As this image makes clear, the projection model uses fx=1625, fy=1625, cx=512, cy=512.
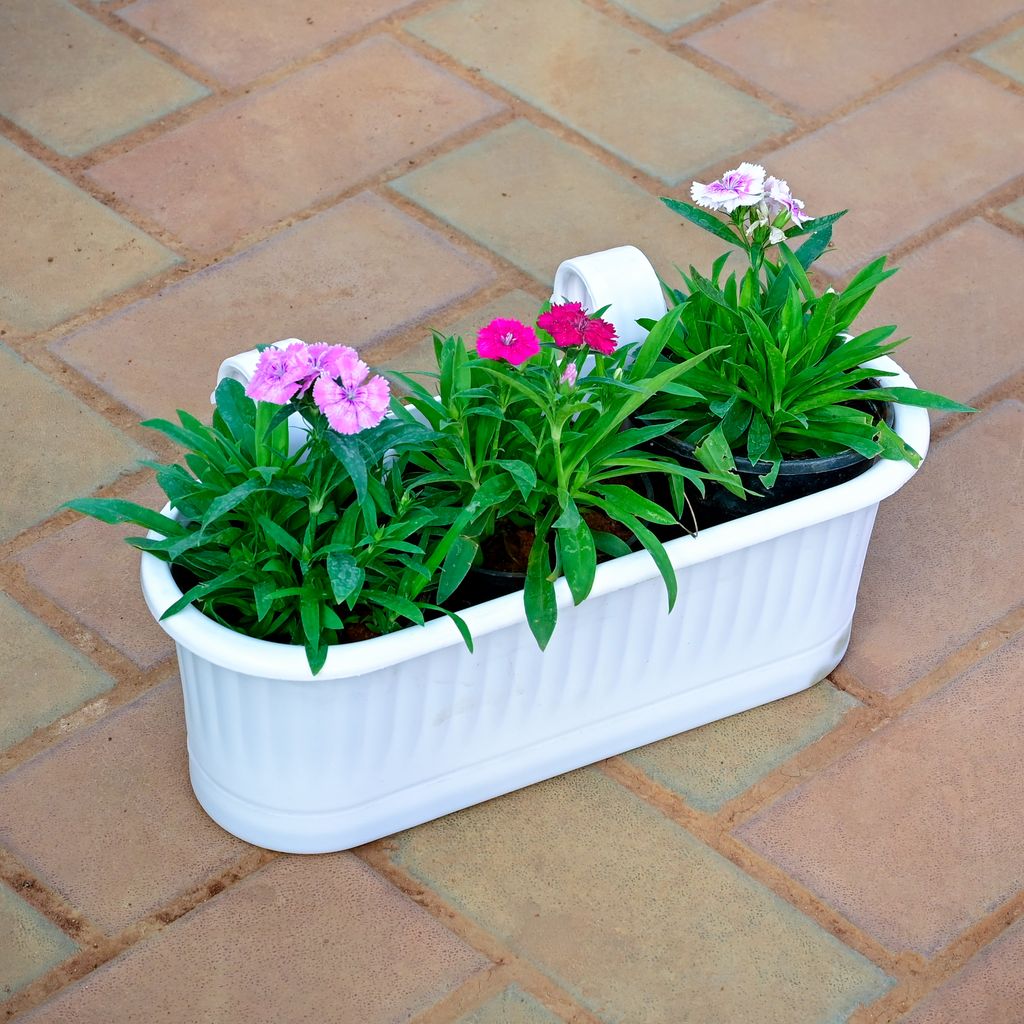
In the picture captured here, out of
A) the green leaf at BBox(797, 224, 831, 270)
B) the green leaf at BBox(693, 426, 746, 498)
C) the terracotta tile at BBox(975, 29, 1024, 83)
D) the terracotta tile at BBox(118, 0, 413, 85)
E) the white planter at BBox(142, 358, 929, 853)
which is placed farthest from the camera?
the terracotta tile at BBox(975, 29, 1024, 83)

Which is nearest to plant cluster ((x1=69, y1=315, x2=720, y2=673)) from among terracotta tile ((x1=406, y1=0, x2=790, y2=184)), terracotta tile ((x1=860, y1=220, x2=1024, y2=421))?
terracotta tile ((x1=860, y1=220, x2=1024, y2=421))

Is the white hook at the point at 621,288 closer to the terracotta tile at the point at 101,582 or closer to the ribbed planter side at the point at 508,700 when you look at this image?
the ribbed planter side at the point at 508,700

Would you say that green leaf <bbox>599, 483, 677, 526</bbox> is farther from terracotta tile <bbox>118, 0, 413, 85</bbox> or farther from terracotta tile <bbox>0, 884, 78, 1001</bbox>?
terracotta tile <bbox>118, 0, 413, 85</bbox>

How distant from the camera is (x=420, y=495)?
183cm

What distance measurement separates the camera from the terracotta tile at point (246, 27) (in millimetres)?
3123

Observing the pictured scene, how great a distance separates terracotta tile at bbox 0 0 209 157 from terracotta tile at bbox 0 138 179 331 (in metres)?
0.12

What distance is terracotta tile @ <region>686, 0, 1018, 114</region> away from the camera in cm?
317

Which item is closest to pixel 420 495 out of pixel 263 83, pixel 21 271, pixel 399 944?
pixel 399 944

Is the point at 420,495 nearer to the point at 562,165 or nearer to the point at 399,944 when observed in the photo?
the point at 399,944

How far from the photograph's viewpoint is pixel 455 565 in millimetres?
1738

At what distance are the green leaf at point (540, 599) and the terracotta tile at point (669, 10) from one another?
184cm

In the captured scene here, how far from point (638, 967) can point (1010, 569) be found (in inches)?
34.2

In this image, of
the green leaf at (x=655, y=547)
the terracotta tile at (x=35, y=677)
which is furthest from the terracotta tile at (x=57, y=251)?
the green leaf at (x=655, y=547)

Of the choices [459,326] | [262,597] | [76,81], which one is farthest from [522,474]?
[76,81]
